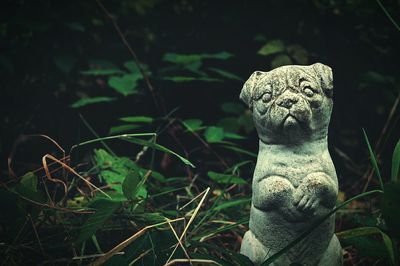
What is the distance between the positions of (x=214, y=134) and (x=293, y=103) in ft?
3.78

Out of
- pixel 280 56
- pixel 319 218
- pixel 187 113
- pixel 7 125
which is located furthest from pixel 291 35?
pixel 7 125

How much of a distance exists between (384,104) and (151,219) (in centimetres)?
245

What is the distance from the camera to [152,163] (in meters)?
2.60

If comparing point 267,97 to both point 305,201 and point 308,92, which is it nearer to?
point 308,92

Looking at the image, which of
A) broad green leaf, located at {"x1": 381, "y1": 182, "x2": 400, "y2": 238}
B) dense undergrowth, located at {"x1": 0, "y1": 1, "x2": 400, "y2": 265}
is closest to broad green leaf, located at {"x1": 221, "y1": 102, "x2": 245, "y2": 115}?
dense undergrowth, located at {"x1": 0, "y1": 1, "x2": 400, "y2": 265}

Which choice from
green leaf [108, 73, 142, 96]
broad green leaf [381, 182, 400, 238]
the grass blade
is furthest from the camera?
green leaf [108, 73, 142, 96]

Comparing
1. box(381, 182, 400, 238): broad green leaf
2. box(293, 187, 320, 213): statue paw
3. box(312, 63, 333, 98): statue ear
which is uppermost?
box(312, 63, 333, 98): statue ear

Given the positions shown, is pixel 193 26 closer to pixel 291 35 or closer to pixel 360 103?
pixel 291 35

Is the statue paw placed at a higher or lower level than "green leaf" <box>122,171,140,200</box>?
higher

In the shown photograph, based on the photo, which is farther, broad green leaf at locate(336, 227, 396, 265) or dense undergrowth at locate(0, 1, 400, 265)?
dense undergrowth at locate(0, 1, 400, 265)

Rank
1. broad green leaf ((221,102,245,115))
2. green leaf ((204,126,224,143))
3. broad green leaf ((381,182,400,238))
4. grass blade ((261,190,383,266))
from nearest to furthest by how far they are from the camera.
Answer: broad green leaf ((381,182,400,238)), grass blade ((261,190,383,266)), green leaf ((204,126,224,143)), broad green leaf ((221,102,245,115))

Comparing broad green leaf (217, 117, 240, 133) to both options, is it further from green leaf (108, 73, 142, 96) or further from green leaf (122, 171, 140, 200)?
green leaf (122, 171, 140, 200)

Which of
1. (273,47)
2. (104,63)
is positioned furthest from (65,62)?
(273,47)

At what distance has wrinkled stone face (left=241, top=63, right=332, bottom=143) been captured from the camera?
2.07 meters
